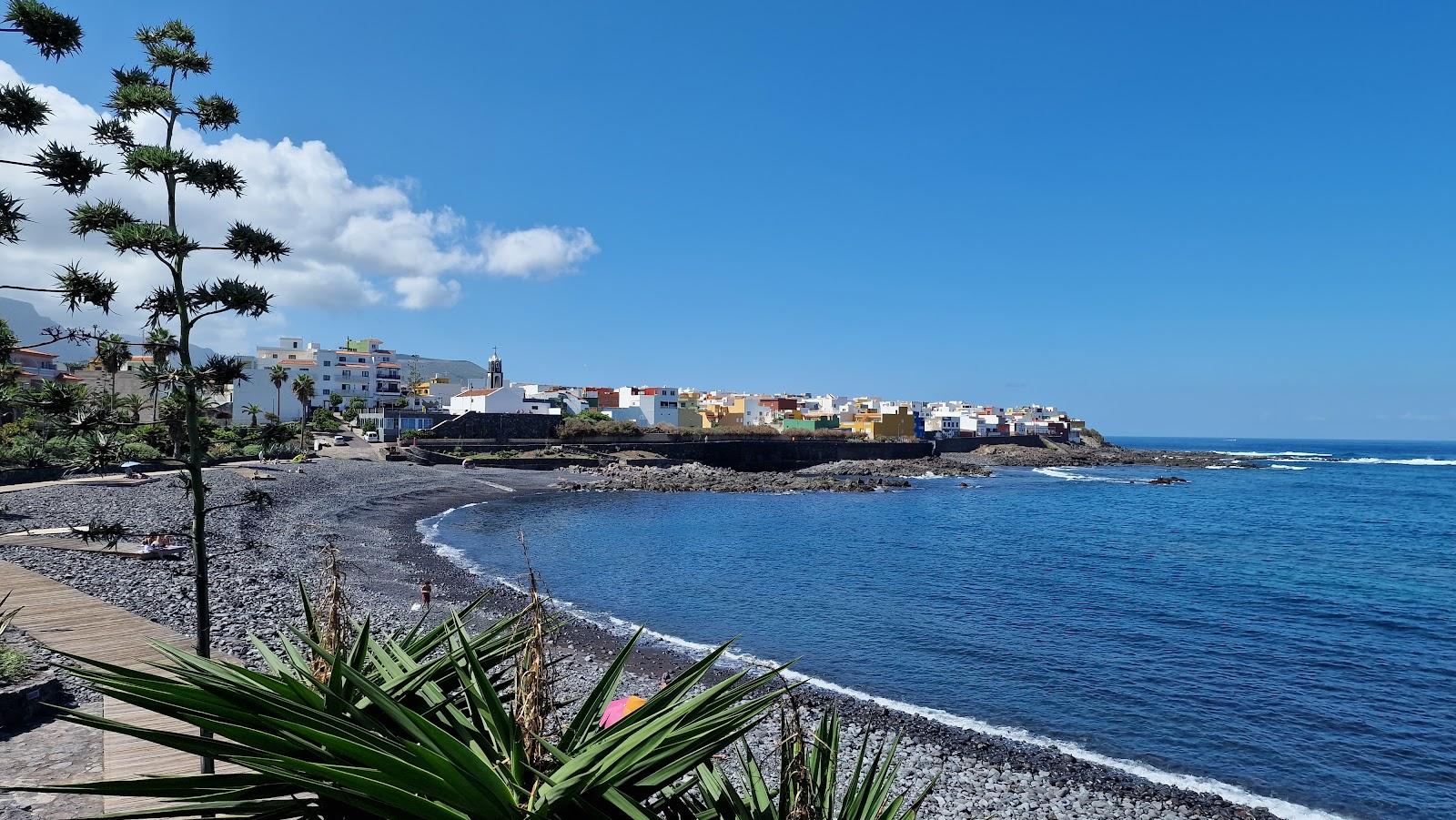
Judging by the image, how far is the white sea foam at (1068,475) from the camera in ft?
255

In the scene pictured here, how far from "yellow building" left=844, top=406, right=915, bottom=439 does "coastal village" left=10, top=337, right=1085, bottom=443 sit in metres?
0.14

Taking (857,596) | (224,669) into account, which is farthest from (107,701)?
(857,596)

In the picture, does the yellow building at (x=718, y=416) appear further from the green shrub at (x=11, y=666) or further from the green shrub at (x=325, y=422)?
the green shrub at (x=11, y=666)

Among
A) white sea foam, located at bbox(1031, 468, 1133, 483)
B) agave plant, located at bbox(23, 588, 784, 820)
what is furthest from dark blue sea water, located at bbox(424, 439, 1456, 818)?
white sea foam, located at bbox(1031, 468, 1133, 483)

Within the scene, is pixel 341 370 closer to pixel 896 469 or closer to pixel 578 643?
pixel 896 469

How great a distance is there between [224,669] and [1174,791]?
12.5 meters

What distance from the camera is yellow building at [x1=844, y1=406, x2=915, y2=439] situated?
109 meters

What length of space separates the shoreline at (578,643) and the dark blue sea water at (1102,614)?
67cm

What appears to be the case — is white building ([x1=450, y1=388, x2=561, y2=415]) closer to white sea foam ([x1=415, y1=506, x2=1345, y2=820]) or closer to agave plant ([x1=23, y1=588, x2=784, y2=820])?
white sea foam ([x1=415, y1=506, x2=1345, y2=820])

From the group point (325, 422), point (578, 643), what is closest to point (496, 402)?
point (325, 422)

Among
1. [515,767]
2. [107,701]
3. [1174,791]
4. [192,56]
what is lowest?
[1174,791]

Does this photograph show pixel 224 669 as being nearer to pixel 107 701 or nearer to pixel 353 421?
pixel 107 701

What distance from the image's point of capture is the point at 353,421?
244ft

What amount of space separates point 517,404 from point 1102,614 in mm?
64098
